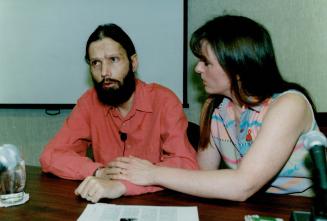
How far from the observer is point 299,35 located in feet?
7.07

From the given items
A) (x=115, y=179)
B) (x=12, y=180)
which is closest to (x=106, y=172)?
(x=115, y=179)

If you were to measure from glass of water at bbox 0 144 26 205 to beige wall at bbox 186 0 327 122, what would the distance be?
1.56m

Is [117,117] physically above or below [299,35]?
below

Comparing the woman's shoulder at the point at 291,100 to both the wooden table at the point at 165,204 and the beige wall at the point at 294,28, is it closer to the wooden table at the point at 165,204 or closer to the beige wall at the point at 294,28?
the wooden table at the point at 165,204

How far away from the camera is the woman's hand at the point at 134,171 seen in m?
1.28

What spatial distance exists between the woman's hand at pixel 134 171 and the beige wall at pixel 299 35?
1.25 m

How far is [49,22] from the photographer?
2.54m

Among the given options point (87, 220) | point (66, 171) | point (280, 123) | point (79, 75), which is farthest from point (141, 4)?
point (87, 220)

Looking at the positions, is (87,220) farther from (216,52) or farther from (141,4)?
(141,4)

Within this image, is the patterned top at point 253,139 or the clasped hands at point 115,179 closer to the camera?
the clasped hands at point 115,179

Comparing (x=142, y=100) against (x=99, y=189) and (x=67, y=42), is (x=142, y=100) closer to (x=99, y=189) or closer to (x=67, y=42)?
(x=99, y=189)

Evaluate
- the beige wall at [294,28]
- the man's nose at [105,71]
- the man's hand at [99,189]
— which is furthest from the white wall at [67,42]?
the man's hand at [99,189]

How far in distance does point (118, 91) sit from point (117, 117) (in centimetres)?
15

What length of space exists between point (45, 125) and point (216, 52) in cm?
167
